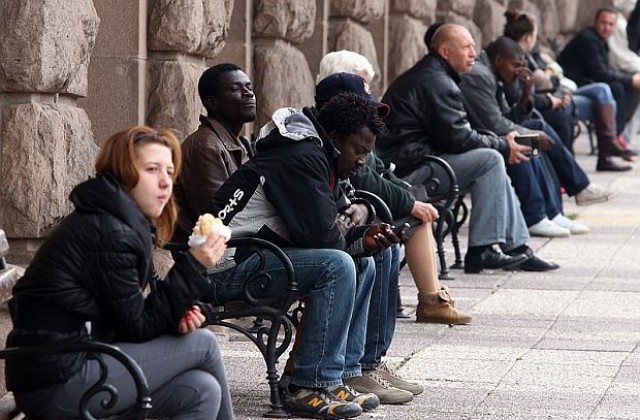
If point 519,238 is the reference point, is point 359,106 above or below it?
above

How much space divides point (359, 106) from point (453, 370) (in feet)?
4.33

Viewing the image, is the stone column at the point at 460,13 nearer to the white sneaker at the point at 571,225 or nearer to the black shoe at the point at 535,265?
the white sneaker at the point at 571,225

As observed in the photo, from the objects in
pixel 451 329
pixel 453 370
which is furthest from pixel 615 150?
pixel 453 370

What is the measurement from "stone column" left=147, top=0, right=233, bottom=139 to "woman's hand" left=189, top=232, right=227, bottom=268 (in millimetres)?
2841

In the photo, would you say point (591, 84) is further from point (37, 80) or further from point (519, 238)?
point (37, 80)

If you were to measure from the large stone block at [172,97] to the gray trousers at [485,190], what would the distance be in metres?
2.34

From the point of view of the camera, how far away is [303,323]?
5359 millimetres

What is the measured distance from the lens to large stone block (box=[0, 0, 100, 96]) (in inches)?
215

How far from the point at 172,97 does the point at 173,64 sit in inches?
5.7

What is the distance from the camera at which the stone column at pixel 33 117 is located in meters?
5.48

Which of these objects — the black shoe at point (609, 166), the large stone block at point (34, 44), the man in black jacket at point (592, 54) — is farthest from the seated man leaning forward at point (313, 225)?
the black shoe at point (609, 166)

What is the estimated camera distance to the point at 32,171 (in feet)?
18.1

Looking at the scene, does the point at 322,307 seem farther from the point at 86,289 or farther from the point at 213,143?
the point at 86,289

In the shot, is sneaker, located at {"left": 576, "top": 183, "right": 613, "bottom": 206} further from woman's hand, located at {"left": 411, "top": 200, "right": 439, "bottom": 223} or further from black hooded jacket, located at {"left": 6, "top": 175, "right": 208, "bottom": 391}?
black hooded jacket, located at {"left": 6, "top": 175, "right": 208, "bottom": 391}
